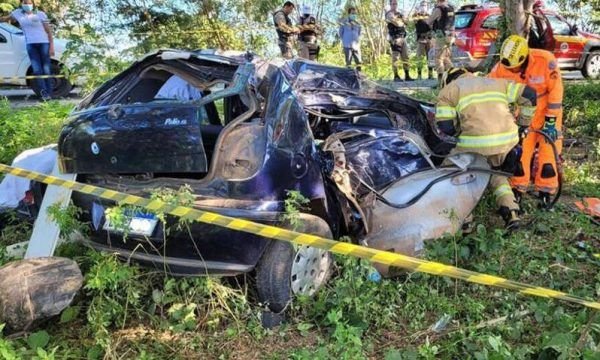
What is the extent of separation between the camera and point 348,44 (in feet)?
42.9

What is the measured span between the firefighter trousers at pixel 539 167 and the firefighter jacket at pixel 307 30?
22.7 ft

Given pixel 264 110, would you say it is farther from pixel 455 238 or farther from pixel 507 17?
pixel 507 17

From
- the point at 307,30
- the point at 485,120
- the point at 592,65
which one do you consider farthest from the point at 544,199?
the point at 592,65

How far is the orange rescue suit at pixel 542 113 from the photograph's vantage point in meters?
4.98

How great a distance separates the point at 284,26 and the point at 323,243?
8.64 meters

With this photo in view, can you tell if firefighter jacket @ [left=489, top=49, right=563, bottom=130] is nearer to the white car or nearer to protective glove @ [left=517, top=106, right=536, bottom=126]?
protective glove @ [left=517, top=106, right=536, bottom=126]

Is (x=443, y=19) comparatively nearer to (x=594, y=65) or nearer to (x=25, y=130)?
(x=594, y=65)

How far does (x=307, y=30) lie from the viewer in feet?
37.3

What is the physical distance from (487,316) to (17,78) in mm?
9356

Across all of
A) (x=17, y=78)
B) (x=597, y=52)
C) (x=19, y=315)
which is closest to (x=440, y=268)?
(x=19, y=315)

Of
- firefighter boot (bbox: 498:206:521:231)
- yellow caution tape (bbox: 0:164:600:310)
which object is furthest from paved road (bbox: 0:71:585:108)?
yellow caution tape (bbox: 0:164:600:310)

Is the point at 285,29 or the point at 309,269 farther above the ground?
the point at 285,29

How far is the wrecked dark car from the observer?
9.82 ft

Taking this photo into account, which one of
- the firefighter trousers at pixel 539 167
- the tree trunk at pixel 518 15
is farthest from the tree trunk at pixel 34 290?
the tree trunk at pixel 518 15
